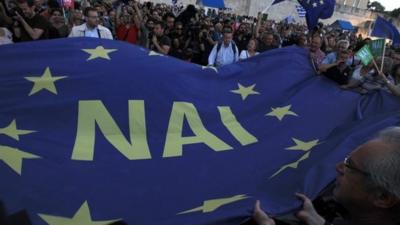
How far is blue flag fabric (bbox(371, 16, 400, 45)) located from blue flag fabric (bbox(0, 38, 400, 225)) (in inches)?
113

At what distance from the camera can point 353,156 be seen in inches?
58.1

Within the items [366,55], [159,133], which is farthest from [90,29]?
[366,55]

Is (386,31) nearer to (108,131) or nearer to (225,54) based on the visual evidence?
(225,54)

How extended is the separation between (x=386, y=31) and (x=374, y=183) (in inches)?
262

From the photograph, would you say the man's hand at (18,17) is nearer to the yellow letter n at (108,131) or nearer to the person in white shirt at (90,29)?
the person in white shirt at (90,29)

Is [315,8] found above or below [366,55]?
above

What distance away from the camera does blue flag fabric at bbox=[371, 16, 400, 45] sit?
700cm

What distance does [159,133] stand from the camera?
11.7ft

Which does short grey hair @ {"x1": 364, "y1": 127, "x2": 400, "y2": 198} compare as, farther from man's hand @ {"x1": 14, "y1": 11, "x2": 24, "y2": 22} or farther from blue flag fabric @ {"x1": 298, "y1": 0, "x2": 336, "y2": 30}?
blue flag fabric @ {"x1": 298, "y1": 0, "x2": 336, "y2": 30}

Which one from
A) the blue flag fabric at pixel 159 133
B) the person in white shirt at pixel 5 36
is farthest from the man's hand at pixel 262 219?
the person in white shirt at pixel 5 36

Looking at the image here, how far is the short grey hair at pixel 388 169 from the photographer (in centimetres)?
131

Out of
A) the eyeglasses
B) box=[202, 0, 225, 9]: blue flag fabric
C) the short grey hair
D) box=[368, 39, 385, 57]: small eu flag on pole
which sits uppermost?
the short grey hair

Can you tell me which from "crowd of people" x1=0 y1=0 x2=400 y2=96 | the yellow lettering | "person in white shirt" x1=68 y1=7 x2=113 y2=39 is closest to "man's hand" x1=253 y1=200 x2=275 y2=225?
the yellow lettering

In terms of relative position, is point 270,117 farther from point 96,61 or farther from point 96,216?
point 96,216
